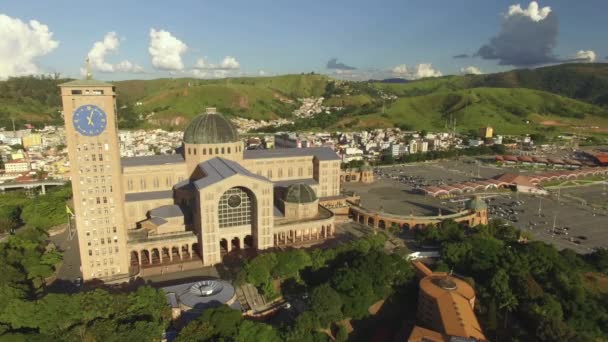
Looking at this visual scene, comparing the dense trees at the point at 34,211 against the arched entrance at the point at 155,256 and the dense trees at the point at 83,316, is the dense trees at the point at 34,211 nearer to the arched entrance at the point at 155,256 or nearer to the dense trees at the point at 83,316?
the arched entrance at the point at 155,256

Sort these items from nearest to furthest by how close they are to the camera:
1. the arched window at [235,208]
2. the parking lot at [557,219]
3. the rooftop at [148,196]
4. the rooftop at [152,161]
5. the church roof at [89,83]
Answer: the church roof at [89,83], the arched window at [235,208], the rooftop at [148,196], the rooftop at [152,161], the parking lot at [557,219]

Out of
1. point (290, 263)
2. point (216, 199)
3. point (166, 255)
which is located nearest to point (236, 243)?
point (216, 199)

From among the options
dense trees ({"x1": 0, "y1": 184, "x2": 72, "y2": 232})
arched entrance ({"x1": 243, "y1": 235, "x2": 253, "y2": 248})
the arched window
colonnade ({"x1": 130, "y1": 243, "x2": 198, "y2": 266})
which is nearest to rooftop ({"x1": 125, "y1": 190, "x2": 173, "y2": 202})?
colonnade ({"x1": 130, "y1": 243, "x2": 198, "y2": 266})

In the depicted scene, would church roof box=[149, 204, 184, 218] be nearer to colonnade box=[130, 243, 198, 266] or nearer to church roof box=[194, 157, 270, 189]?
colonnade box=[130, 243, 198, 266]

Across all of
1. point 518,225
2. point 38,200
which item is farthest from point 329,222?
point 38,200

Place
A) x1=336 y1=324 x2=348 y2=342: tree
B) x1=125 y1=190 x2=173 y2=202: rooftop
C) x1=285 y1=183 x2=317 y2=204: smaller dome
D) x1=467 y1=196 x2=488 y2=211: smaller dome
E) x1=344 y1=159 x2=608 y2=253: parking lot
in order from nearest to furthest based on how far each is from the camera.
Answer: x1=336 y1=324 x2=348 y2=342: tree → x1=125 y1=190 x2=173 y2=202: rooftop → x1=285 y1=183 x2=317 y2=204: smaller dome → x1=344 y1=159 x2=608 y2=253: parking lot → x1=467 y1=196 x2=488 y2=211: smaller dome

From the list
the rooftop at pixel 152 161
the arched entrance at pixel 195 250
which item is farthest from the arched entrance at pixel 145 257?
the rooftop at pixel 152 161
